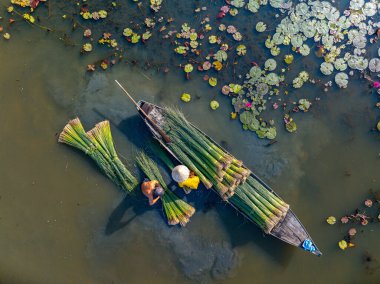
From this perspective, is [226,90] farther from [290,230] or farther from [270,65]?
[290,230]

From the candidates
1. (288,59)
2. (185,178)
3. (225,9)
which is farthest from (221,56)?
(185,178)

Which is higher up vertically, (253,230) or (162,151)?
(162,151)

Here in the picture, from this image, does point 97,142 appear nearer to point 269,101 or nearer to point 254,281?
point 269,101

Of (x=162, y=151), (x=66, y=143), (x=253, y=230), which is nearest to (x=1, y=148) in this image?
(x=66, y=143)

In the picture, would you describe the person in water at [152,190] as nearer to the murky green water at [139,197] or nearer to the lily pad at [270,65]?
the murky green water at [139,197]

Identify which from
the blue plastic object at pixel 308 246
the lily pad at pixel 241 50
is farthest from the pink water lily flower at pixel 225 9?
the blue plastic object at pixel 308 246
